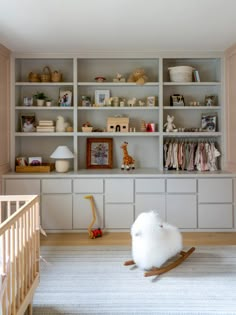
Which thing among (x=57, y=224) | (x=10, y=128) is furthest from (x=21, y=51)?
(x=57, y=224)

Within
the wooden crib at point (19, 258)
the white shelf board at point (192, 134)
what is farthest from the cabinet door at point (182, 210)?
the wooden crib at point (19, 258)

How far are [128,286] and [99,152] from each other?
7.19 ft

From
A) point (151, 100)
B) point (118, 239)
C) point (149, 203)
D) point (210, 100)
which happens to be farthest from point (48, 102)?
point (210, 100)

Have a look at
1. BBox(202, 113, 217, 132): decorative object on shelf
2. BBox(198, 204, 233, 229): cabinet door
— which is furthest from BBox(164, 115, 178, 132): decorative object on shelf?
BBox(198, 204, 233, 229): cabinet door

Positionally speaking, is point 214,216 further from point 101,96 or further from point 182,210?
point 101,96

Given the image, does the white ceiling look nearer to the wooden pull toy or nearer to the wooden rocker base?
the wooden pull toy

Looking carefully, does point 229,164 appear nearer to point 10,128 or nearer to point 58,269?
point 58,269

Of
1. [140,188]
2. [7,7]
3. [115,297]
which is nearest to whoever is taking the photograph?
[115,297]

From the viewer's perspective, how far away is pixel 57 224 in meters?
3.91

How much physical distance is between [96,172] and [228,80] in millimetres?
2109

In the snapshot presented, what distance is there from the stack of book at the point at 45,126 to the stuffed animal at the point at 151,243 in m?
2.00

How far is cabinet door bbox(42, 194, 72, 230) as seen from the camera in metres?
3.88

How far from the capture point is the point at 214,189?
389cm

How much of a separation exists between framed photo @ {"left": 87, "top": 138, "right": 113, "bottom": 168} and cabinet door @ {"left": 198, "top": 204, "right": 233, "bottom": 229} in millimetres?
1385
